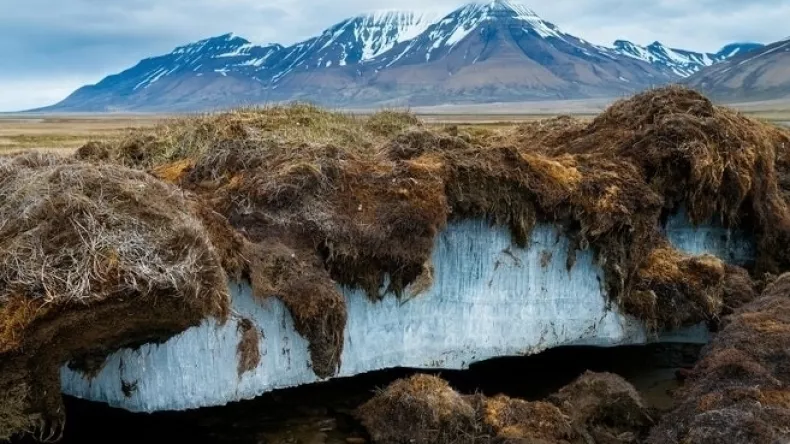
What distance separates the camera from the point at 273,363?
40.1 feet

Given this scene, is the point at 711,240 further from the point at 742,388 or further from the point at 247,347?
the point at 247,347

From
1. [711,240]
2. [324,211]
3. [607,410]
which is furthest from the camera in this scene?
[711,240]

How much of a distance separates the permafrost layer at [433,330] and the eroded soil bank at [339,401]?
18.0 inches

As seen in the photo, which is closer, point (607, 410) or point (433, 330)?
point (607, 410)

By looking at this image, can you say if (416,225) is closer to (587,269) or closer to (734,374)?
(587,269)

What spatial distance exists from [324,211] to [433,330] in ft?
10.4

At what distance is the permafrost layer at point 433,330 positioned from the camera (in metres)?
11.2

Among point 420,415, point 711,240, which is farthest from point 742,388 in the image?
point 711,240

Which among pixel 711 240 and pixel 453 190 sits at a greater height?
pixel 453 190

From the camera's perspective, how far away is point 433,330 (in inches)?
555

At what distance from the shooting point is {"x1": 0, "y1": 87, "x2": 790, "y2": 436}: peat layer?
29.7ft

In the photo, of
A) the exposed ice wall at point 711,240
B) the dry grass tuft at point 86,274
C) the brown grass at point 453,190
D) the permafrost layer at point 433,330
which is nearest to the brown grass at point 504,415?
the brown grass at point 453,190

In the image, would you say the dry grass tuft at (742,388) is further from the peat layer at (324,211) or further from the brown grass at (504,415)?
the peat layer at (324,211)

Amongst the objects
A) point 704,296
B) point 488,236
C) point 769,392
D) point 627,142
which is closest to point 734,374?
point 769,392
